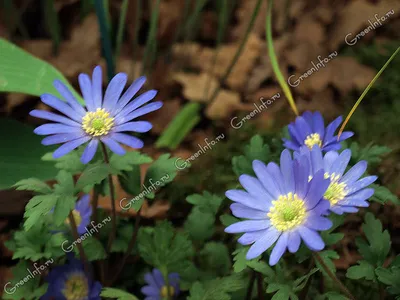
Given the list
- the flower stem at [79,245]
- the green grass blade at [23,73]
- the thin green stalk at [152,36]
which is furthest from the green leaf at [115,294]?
the thin green stalk at [152,36]

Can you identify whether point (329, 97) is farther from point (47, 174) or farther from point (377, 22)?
point (47, 174)

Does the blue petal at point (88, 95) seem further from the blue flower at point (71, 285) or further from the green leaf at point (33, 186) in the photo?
the blue flower at point (71, 285)

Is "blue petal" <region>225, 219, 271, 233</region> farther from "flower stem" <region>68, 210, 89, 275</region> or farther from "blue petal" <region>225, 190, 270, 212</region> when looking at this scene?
"flower stem" <region>68, 210, 89, 275</region>

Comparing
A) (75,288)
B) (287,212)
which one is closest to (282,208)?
(287,212)

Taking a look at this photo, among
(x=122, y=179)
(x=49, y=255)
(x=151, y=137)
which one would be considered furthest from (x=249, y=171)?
(x=151, y=137)

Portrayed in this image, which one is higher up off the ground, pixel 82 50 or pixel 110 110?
pixel 82 50
